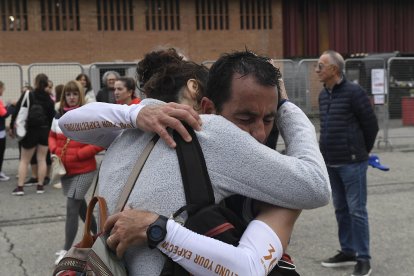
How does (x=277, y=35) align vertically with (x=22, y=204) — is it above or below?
above

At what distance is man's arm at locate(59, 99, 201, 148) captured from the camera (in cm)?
155

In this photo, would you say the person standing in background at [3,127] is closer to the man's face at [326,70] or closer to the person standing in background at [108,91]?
the person standing in background at [108,91]

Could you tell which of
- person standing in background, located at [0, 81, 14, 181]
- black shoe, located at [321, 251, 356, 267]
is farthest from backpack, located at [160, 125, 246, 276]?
person standing in background, located at [0, 81, 14, 181]

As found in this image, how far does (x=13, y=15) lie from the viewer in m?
21.5

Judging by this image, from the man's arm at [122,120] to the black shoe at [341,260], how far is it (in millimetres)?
3494

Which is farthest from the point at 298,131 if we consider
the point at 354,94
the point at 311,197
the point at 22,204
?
the point at 22,204

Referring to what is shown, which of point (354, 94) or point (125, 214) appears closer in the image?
point (125, 214)

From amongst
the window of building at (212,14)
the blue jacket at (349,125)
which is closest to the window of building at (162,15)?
the window of building at (212,14)

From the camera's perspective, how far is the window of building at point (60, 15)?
22031 millimetres

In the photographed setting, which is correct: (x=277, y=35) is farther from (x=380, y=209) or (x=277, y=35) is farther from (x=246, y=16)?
(x=380, y=209)

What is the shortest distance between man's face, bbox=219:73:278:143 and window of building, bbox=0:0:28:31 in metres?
21.7

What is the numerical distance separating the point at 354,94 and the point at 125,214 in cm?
356

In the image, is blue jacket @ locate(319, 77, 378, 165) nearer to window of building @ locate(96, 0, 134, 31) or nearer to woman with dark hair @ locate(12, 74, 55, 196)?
woman with dark hair @ locate(12, 74, 55, 196)

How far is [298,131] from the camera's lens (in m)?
1.74
